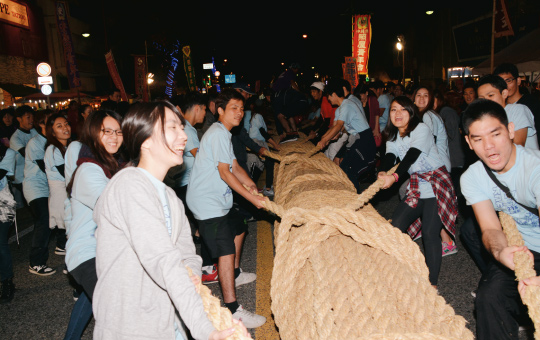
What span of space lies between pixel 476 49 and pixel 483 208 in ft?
57.1

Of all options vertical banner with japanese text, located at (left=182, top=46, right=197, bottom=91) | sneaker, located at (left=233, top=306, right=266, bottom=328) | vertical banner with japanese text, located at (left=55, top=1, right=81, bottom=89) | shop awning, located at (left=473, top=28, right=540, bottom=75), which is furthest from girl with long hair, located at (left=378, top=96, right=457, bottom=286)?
A: vertical banner with japanese text, located at (left=182, top=46, right=197, bottom=91)

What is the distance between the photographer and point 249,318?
334 centimetres

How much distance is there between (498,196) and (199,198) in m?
2.36

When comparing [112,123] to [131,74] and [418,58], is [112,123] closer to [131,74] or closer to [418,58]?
[418,58]

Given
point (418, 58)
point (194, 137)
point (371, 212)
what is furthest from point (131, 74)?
point (371, 212)

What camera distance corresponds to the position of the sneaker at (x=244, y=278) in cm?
411

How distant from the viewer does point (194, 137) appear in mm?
5141

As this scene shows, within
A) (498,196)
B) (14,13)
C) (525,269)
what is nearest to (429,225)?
(498,196)

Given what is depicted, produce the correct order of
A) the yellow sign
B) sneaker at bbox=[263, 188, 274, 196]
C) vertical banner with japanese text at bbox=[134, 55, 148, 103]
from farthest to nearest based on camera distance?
the yellow sign < vertical banner with japanese text at bbox=[134, 55, 148, 103] < sneaker at bbox=[263, 188, 274, 196]

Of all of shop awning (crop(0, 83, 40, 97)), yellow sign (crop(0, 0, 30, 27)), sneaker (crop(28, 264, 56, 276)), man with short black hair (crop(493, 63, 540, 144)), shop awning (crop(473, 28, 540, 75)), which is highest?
yellow sign (crop(0, 0, 30, 27))

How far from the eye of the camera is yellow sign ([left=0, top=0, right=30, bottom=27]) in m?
20.2

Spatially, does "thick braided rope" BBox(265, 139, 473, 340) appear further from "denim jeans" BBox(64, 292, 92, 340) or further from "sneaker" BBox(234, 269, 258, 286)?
"sneaker" BBox(234, 269, 258, 286)

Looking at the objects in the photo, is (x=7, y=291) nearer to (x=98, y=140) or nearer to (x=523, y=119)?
(x=98, y=140)

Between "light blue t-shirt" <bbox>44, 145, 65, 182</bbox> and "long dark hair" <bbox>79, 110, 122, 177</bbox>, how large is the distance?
188 cm
